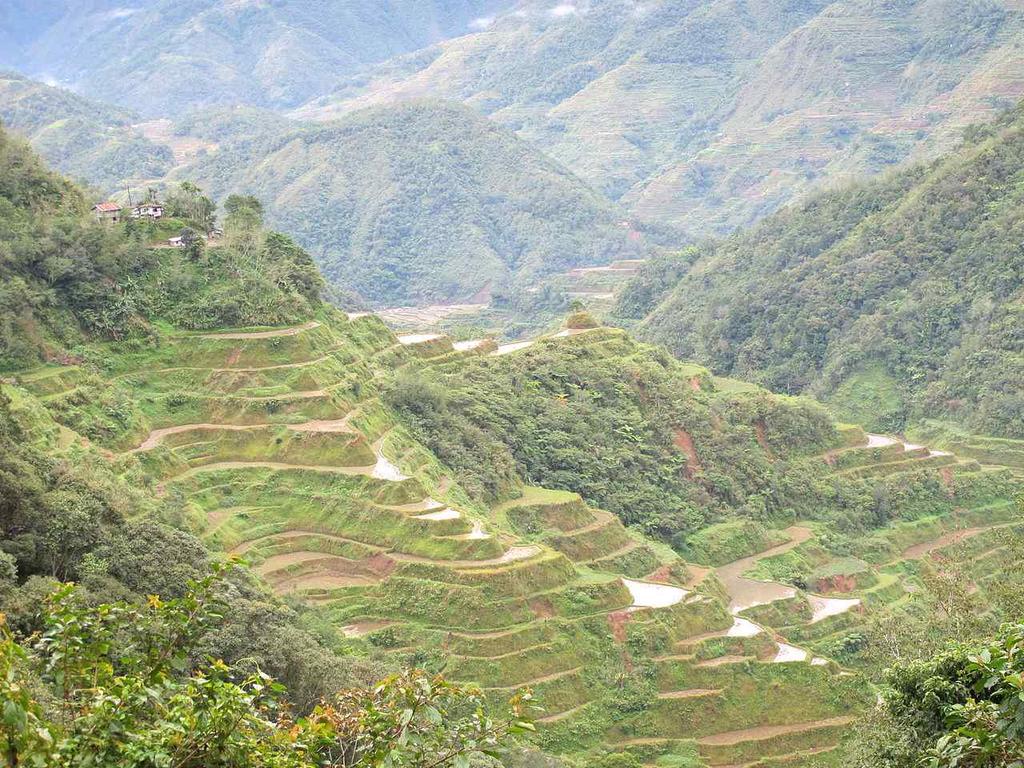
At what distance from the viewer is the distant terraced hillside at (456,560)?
3170cm

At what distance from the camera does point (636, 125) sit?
188m

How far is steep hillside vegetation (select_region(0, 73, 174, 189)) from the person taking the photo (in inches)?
5032

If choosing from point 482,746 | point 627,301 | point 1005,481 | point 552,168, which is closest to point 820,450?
point 1005,481

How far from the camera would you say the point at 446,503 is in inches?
1428

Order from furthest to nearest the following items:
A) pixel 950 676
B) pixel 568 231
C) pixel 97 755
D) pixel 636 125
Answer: pixel 636 125, pixel 568 231, pixel 950 676, pixel 97 755

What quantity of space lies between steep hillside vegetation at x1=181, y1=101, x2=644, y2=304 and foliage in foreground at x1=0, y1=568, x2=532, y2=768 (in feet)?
356

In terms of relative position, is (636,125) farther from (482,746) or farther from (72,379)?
(482,746)

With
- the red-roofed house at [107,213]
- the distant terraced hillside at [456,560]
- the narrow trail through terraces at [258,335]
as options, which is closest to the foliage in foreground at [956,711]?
the distant terraced hillside at [456,560]

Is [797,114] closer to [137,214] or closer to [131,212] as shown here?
[137,214]

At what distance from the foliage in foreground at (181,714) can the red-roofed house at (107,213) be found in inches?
1390

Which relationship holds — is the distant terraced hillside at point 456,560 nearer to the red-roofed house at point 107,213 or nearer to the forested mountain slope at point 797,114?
the red-roofed house at point 107,213

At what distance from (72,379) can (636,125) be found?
160596mm

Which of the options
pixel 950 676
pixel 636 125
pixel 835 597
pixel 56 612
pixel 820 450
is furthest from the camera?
pixel 636 125

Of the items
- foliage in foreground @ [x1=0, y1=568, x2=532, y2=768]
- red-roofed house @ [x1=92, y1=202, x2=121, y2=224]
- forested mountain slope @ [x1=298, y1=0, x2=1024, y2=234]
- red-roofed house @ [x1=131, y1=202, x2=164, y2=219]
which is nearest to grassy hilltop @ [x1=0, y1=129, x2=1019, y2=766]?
red-roofed house @ [x1=92, y1=202, x2=121, y2=224]
